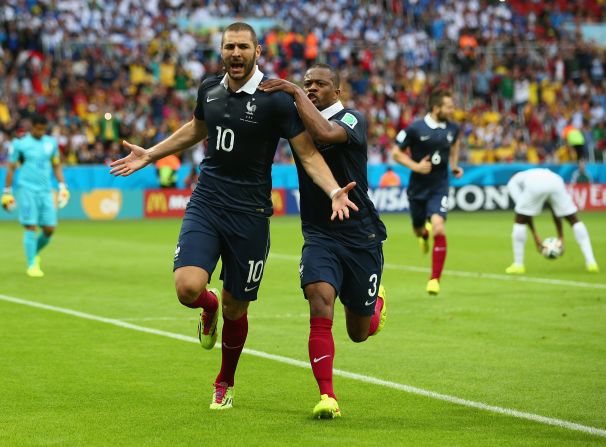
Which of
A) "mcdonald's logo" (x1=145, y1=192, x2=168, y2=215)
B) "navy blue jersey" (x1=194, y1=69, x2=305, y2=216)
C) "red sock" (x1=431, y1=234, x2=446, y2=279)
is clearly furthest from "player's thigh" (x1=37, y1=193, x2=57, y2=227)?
"mcdonald's logo" (x1=145, y1=192, x2=168, y2=215)

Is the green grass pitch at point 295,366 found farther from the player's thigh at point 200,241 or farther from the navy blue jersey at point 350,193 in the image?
the navy blue jersey at point 350,193

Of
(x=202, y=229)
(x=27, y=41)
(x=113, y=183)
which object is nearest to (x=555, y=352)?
(x=202, y=229)

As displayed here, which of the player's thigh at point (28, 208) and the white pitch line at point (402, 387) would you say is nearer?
the white pitch line at point (402, 387)

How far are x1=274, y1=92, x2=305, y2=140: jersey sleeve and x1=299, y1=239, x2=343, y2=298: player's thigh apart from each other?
2.66 ft

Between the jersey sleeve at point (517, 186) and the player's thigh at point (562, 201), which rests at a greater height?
the jersey sleeve at point (517, 186)

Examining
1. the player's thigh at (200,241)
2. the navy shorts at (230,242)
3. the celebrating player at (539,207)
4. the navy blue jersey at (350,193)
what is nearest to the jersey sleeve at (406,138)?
the celebrating player at (539,207)

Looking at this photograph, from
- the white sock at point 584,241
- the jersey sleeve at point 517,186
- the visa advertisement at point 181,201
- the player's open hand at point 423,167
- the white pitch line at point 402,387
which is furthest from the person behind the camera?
the visa advertisement at point 181,201

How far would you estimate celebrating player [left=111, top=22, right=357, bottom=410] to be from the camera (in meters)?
7.78

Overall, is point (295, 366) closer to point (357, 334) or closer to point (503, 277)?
point (357, 334)

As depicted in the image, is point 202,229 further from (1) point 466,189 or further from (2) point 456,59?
(2) point 456,59

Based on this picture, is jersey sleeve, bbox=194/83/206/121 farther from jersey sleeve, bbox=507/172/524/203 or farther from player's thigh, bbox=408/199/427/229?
jersey sleeve, bbox=507/172/524/203

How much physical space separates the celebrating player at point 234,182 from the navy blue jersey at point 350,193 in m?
0.13

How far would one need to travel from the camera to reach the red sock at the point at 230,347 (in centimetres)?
823

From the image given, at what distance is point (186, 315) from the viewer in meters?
13.5
